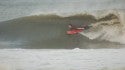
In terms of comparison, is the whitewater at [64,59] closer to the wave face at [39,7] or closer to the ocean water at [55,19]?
the ocean water at [55,19]

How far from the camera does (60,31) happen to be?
2299 mm

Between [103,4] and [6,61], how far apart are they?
0.67 metres

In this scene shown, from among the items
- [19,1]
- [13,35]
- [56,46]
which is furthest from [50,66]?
[19,1]

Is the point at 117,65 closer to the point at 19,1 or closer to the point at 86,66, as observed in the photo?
the point at 86,66

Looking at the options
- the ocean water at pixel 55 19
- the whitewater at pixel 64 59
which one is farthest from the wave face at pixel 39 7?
the whitewater at pixel 64 59

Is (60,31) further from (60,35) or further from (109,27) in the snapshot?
(109,27)

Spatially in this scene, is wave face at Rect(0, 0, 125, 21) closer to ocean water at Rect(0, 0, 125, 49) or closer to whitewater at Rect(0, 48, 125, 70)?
ocean water at Rect(0, 0, 125, 49)

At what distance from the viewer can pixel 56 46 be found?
229 cm

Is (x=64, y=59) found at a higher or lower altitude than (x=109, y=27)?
lower

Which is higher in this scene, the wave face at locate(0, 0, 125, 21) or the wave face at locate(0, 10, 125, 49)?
the wave face at locate(0, 0, 125, 21)

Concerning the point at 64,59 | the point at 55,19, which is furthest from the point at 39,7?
the point at 64,59

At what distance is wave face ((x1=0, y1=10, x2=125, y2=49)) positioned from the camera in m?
2.28

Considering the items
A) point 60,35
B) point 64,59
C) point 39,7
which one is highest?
point 39,7

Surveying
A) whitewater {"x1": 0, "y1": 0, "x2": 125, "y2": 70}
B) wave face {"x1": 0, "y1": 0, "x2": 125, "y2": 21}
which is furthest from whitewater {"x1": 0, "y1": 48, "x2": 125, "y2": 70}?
wave face {"x1": 0, "y1": 0, "x2": 125, "y2": 21}
